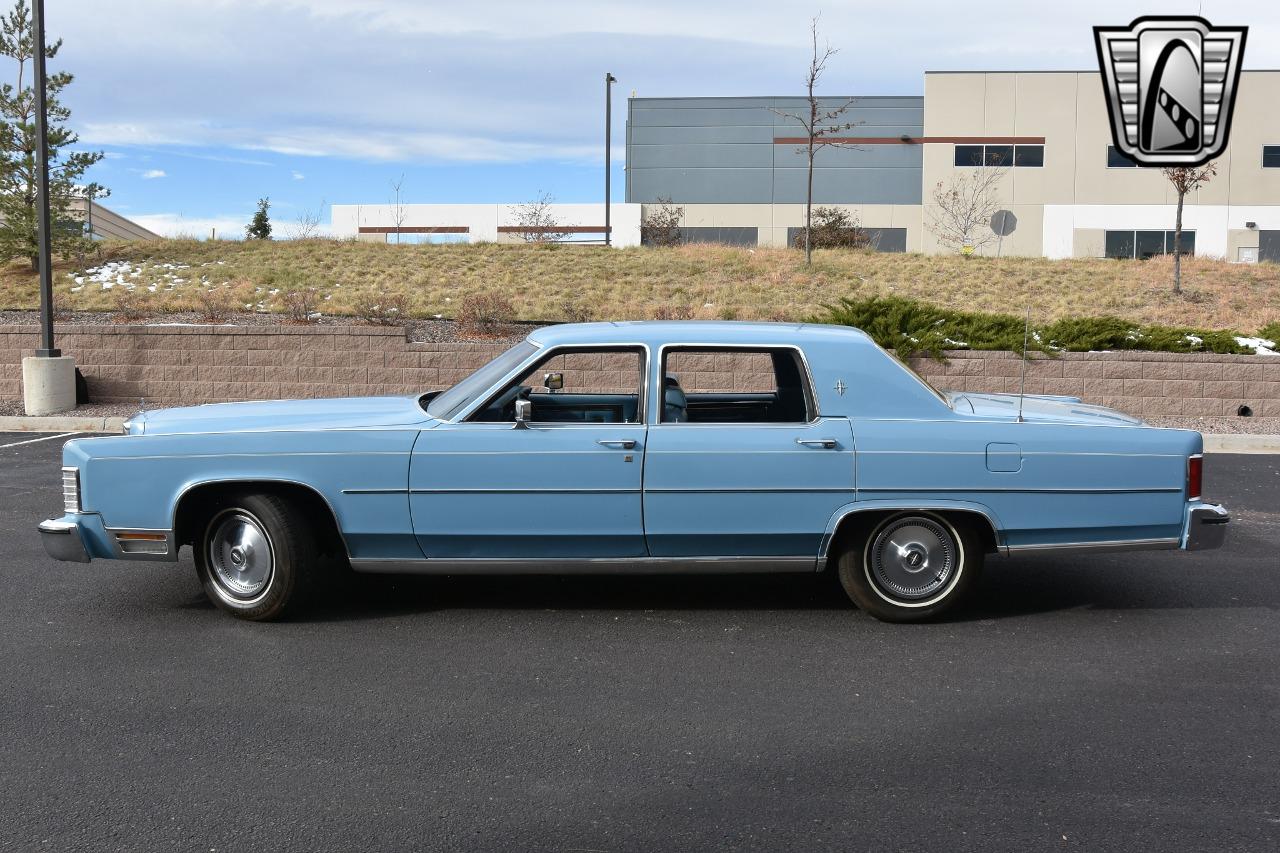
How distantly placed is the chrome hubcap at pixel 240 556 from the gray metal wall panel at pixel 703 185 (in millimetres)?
Answer: 48746

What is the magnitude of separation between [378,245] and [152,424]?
26.1 metres

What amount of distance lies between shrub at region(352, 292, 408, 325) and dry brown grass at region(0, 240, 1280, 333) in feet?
0.64

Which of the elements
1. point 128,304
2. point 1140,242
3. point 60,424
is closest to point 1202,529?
point 60,424

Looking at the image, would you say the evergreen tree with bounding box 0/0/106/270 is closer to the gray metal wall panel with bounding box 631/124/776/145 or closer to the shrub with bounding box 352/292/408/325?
the shrub with bounding box 352/292/408/325

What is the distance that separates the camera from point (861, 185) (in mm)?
52000

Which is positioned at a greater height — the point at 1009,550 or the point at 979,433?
the point at 979,433

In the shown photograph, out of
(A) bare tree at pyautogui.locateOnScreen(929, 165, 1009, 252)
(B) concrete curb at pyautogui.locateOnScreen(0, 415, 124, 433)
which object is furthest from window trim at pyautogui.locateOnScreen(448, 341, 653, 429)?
(A) bare tree at pyautogui.locateOnScreen(929, 165, 1009, 252)

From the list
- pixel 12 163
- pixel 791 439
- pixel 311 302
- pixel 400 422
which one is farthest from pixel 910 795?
pixel 12 163

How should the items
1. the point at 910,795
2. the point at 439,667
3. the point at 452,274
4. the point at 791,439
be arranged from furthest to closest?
the point at 452,274, the point at 791,439, the point at 439,667, the point at 910,795

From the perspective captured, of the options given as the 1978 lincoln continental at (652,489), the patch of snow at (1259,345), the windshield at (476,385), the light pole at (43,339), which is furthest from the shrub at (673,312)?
the 1978 lincoln continental at (652,489)

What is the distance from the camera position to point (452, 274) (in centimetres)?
2742

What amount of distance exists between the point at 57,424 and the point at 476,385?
11.5 metres

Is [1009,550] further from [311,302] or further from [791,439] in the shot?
[311,302]

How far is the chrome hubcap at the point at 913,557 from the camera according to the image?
6.21 metres
